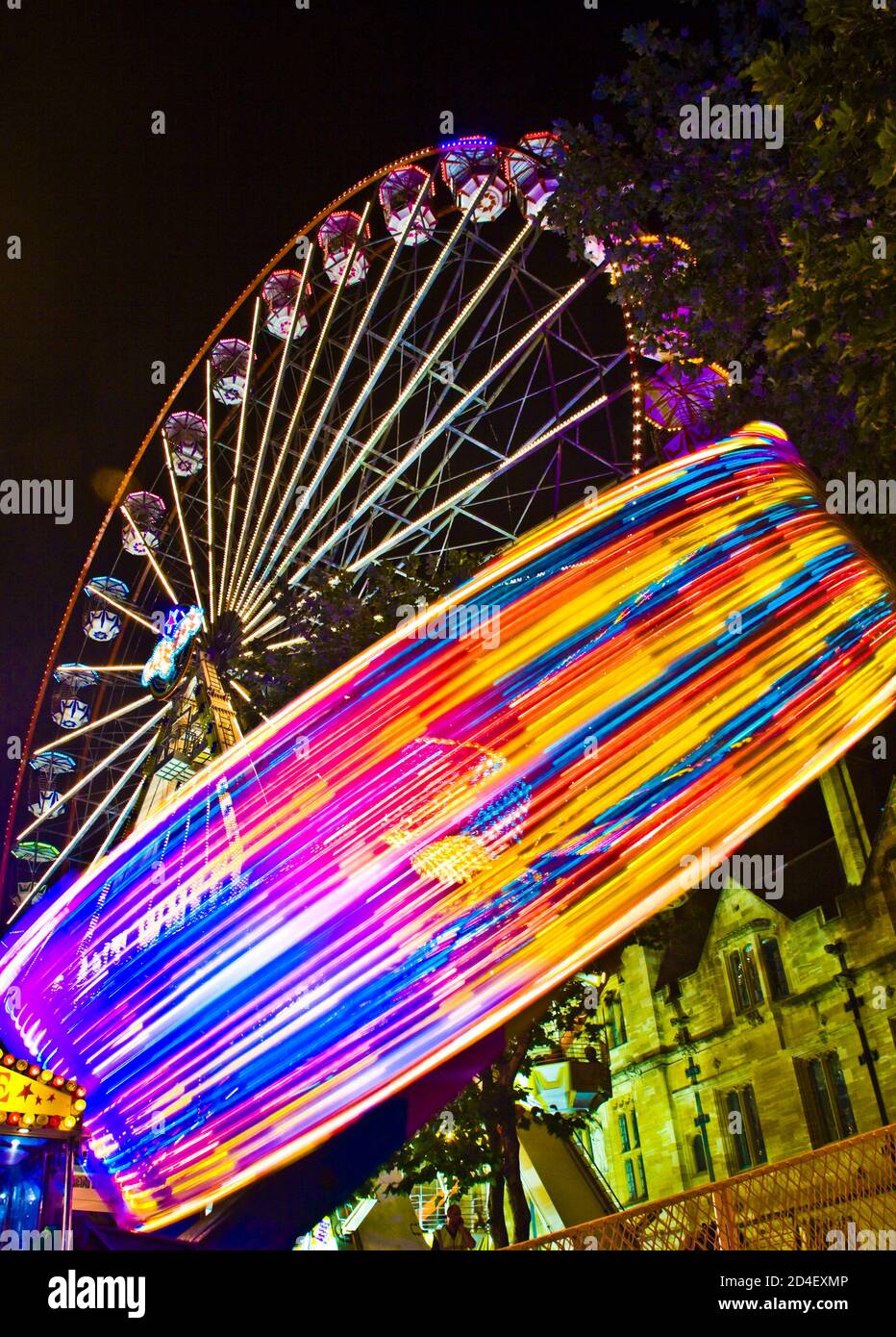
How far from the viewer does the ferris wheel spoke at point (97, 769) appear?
24.9 m

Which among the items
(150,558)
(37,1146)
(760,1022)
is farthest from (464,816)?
(760,1022)

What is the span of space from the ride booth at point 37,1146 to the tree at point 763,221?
1293 cm

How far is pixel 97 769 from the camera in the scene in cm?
2661

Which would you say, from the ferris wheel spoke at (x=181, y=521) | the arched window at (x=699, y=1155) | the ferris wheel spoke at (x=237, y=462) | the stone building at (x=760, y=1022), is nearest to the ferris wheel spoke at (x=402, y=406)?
the ferris wheel spoke at (x=237, y=462)

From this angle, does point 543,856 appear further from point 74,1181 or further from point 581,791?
point 74,1181

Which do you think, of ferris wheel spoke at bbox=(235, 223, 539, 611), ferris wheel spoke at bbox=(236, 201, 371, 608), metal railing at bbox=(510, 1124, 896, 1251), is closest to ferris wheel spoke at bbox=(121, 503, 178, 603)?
ferris wheel spoke at bbox=(236, 201, 371, 608)

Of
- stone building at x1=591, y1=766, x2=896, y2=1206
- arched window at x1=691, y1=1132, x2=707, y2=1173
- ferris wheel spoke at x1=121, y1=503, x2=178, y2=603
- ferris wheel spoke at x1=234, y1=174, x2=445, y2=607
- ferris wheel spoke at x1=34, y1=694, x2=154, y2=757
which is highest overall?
ferris wheel spoke at x1=234, y1=174, x2=445, y2=607

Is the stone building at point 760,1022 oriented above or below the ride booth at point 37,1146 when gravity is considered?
below

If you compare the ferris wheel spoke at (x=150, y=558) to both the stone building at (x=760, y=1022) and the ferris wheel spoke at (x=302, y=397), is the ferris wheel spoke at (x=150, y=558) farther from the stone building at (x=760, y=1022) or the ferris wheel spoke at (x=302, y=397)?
the stone building at (x=760, y=1022)

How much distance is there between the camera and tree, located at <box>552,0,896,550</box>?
33.6 feet

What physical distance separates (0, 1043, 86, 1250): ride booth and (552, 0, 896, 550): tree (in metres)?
12.9

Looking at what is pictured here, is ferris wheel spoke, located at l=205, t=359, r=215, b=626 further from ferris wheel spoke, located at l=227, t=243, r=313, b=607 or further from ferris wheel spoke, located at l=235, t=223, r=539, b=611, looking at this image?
ferris wheel spoke, located at l=235, t=223, r=539, b=611

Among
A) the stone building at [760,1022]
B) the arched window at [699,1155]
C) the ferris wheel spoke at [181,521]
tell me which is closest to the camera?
the ferris wheel spoke at [181,521]
